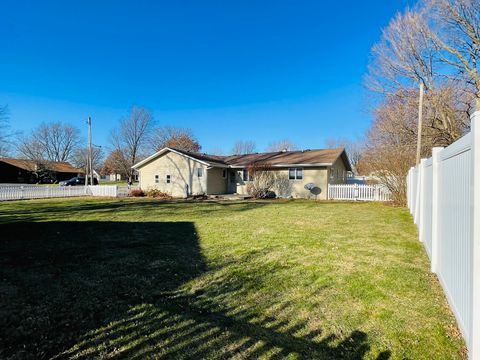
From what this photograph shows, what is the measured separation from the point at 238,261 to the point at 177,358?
2.81 m

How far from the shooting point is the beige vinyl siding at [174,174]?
22109 millimetres

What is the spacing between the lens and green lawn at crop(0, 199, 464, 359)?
2596 mm

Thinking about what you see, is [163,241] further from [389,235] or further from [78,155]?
[78,155]

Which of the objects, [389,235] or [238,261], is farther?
[389,235]

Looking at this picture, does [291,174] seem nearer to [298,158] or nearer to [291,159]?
[291,159]

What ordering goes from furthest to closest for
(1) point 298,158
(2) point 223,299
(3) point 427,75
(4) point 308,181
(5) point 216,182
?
(5) point 216,182 < (1) point 298,158 < (4) point 308,181 < (3) point 427,75 < (2) point 223,299

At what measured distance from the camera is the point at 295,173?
21.0 meters

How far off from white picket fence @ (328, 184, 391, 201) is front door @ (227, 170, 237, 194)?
785 cm

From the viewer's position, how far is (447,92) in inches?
638

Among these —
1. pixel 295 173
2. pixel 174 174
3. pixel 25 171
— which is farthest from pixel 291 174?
pixel 25 171

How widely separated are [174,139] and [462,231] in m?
45.1

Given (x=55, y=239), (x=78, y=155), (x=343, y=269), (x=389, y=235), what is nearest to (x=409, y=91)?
(x=389, y=235)

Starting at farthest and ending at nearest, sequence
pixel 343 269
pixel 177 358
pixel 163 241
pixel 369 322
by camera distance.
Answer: pixel 163 241, pixel 343 269, pixel 369 322, pixel 177 358

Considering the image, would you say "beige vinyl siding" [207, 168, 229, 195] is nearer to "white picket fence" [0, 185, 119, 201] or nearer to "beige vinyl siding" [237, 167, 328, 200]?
"beige vinyl siding" [237, 167, 328, 200]
